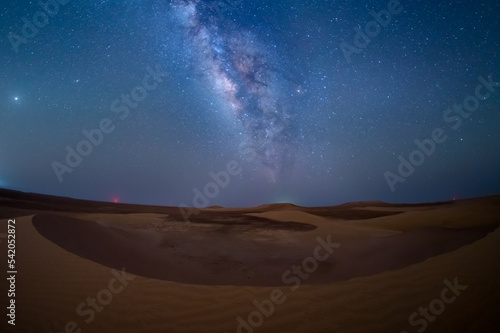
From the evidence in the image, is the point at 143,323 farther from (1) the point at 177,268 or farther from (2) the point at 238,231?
(2) the point at 238,231

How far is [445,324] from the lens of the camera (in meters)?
3.88

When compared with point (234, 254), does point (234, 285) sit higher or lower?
lower

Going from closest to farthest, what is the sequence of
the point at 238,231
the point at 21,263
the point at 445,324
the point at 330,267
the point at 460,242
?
the point at 445,324
the point at 21,263
the point at 460,242
the point at 330,267
the point at 238,231

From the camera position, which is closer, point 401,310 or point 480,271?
point 401,310

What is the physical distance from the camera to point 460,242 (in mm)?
8117

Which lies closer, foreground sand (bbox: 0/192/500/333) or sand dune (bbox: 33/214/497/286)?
foreground sand (bbox: 0/192/500/333)

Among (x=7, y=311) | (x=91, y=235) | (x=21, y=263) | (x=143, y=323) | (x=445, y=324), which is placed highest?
(x=91, y=235)

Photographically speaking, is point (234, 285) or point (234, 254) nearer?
point (234, 285)

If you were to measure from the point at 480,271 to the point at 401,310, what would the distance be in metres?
2.29

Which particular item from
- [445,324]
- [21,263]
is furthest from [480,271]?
[21,263]

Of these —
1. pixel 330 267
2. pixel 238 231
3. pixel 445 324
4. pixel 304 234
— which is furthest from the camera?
pixel 238 231

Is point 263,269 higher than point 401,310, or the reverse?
point 263,269

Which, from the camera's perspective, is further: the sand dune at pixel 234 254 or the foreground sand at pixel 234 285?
the sand dune at pixel 234 254

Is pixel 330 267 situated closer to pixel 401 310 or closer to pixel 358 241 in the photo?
pixel 358 241
